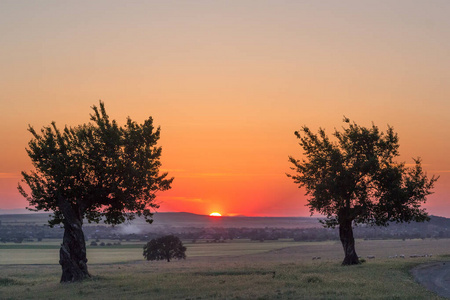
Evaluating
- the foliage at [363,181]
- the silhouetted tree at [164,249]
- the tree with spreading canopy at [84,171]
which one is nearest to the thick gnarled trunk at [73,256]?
the tree with spreading canopy at [84,171]

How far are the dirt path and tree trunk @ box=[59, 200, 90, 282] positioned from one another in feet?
98.0

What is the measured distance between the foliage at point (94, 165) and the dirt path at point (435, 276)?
2555 centimetres

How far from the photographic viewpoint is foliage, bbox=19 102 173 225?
179 ft

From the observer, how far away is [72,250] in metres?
55.2

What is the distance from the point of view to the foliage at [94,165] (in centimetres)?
5469

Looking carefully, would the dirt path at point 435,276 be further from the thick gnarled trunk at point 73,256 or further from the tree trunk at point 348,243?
the thick gnarled trunk at point 73,256

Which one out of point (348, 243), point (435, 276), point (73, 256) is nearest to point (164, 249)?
point (348, 243)

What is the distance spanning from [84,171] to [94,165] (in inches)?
47.1

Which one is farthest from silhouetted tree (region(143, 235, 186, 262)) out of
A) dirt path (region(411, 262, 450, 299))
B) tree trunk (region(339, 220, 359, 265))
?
dirt path (region(411, 262, 450, 299))

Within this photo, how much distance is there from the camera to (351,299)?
35375 millimetres

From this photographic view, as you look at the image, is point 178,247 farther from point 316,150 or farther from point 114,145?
point 114,145

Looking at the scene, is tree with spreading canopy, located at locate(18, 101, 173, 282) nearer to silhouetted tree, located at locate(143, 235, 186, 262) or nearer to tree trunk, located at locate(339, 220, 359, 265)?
tree trunk, located at locate(339, 220, 359, 265)

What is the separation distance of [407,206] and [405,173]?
362 centimetres

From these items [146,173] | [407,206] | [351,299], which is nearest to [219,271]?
[146,173]
